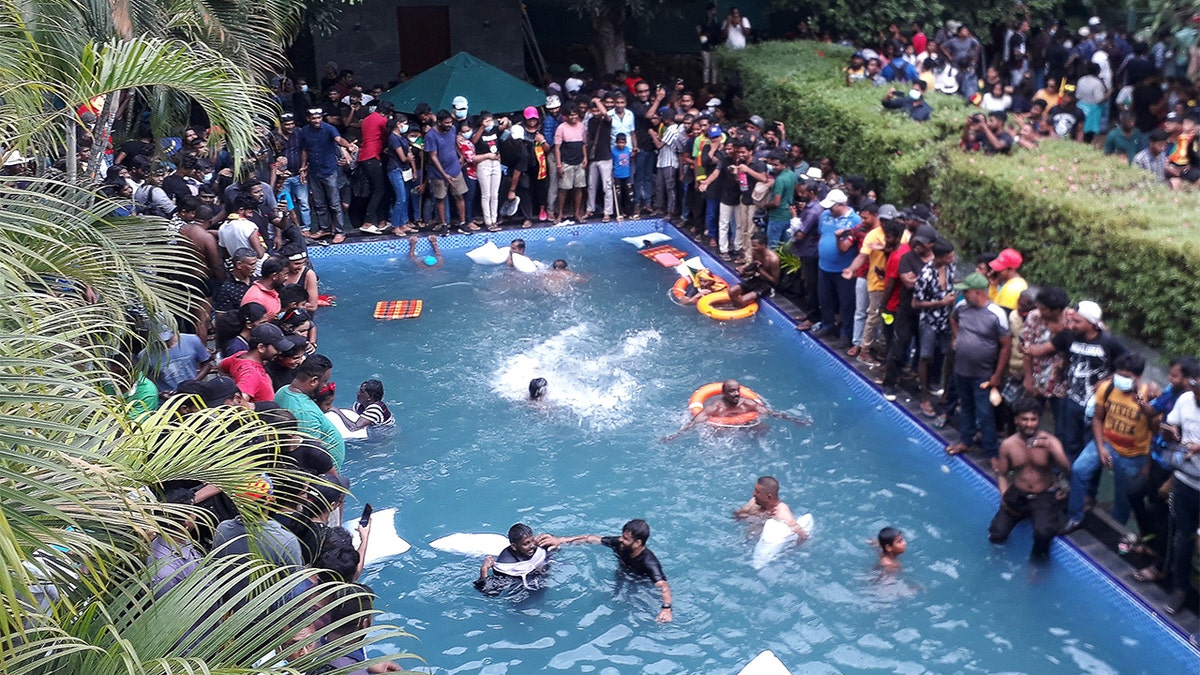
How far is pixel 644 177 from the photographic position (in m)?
16.6

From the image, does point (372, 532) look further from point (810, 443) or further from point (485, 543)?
point (810, 443)

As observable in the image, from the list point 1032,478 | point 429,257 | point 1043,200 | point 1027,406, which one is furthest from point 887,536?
point 429,257

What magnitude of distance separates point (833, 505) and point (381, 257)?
8.31m

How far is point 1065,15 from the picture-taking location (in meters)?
22.8

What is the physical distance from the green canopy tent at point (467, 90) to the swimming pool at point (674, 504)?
3.75 metres

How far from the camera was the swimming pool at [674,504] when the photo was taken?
25.1 feet

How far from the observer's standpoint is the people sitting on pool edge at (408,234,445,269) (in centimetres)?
1533

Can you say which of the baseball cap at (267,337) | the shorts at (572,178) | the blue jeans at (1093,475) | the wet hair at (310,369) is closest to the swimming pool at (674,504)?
the blue jeans at (1093,475)

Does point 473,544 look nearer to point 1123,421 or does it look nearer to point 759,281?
point 1123,421

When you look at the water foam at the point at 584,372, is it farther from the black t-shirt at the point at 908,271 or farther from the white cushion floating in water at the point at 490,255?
the black t-shirt at the point at 908,271

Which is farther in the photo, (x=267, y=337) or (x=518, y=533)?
(x=267, y=337)

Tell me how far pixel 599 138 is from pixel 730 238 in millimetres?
2284

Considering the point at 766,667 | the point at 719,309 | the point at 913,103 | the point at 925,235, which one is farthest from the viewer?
the point at 913,103

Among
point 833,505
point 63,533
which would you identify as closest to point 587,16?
point 833,505
